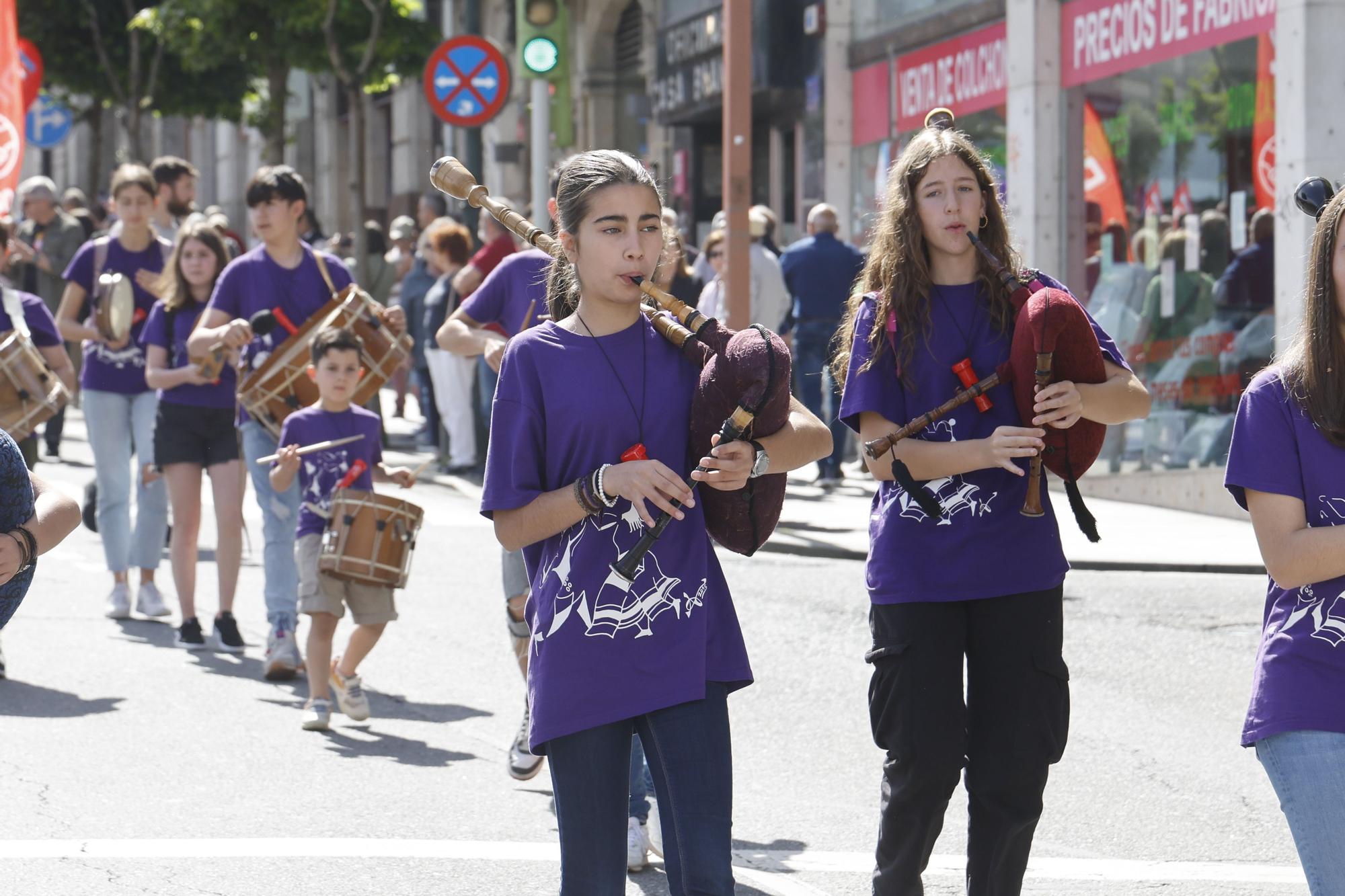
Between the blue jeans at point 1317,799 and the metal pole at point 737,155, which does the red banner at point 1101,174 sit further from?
the blue jeans at point 1317,799

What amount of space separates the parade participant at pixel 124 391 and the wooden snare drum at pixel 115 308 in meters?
0.11

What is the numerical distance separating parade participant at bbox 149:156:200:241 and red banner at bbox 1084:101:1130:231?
6831mm

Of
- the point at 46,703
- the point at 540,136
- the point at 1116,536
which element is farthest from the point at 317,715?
the point at 540,136

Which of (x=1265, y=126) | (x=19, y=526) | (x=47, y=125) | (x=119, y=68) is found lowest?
(x=19, y=526)

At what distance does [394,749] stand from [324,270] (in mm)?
2241

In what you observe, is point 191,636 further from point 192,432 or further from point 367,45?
point 367,45

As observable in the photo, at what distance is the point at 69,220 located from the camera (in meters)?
18.4

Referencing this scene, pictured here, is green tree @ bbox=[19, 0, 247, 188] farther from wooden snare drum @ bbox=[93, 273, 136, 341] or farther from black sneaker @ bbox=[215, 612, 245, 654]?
black sneaker @ bbox=[215, 612, 245, 654]

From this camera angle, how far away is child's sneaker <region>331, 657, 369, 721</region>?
7.51 metres

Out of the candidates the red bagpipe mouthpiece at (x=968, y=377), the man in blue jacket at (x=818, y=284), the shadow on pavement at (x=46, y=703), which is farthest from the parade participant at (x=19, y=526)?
the man in blue jacket at (x=818, y=284)

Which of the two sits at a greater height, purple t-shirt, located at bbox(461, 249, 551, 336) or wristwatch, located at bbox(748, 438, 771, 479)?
purple t-shirt, located at bbox(461, 249, 551, 336)

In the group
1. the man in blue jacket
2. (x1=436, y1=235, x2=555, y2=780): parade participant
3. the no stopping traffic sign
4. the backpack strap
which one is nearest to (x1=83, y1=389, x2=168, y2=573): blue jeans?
the backpack strap

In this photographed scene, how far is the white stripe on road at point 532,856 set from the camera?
5527 mm

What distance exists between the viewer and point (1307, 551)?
347 cm
